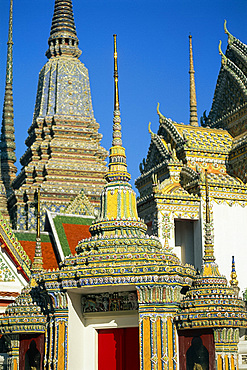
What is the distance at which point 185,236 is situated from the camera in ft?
80.6

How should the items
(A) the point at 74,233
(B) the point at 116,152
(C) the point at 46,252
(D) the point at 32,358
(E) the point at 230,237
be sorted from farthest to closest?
(A) the point at 74,233 → (C) the point at 46,252 → (E) the point at 230,237 → (B) the point at 116,152 → (D) the point at 32,358

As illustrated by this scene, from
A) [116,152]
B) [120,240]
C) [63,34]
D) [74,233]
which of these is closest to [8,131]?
[63,34]

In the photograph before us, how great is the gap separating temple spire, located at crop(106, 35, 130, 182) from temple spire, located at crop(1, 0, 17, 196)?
28.8 meters

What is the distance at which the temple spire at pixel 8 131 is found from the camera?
149 feet

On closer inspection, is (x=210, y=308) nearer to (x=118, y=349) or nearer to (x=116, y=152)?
(x=118, y=349)

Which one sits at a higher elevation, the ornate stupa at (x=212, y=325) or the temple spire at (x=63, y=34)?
the temple spire at (x=63, y=34)

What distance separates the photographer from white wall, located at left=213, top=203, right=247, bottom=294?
2372 cm

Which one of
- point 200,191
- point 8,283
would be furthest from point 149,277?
point 200,191

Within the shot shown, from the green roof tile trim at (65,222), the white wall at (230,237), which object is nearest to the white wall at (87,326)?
the white wall at (230,237)

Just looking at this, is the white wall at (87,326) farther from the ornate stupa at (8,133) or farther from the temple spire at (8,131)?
the temple spire at (8,131)

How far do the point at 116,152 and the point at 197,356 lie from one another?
4.29m

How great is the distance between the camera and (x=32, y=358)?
14297 millimetres

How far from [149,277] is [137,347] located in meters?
1.68

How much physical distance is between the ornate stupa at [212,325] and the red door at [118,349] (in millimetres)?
1096
